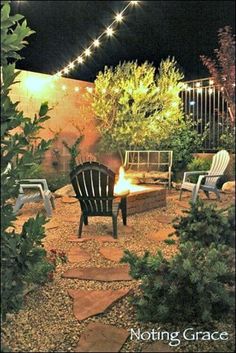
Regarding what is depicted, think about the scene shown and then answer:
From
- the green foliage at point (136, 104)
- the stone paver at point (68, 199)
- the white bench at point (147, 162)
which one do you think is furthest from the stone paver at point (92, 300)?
the green foliage at point (136, 104)

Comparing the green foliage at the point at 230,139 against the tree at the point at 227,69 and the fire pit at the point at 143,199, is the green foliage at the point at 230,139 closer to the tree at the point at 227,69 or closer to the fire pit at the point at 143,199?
the tree at the point at 227,69

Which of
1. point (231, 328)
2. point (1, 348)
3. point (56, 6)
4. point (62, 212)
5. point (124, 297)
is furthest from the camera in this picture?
point (56, 6)

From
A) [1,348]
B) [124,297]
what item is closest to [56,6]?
[124,297]

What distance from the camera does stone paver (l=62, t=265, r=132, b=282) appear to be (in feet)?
9.09

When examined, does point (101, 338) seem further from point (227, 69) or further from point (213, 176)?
point (213, 176)

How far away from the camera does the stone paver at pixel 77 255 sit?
328cm

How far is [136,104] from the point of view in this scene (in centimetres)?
895

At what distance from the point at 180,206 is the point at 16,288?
4.32 metres

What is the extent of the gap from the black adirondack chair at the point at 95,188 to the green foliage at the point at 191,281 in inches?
73.6

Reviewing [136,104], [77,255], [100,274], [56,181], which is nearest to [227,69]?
[100,274]

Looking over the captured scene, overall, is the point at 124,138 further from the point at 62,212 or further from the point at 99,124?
the point at 62,212

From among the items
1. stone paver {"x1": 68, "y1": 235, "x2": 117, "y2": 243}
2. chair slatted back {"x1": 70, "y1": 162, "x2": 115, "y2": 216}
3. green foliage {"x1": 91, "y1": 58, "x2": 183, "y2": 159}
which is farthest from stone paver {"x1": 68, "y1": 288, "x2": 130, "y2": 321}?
green foliage {"x1": 91, "y1": 58, "x2": 183, "y2": 159}

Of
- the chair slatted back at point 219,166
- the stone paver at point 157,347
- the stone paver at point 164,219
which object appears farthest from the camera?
the chair slatted back at point 219,166

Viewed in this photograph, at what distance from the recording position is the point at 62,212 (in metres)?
5.52
